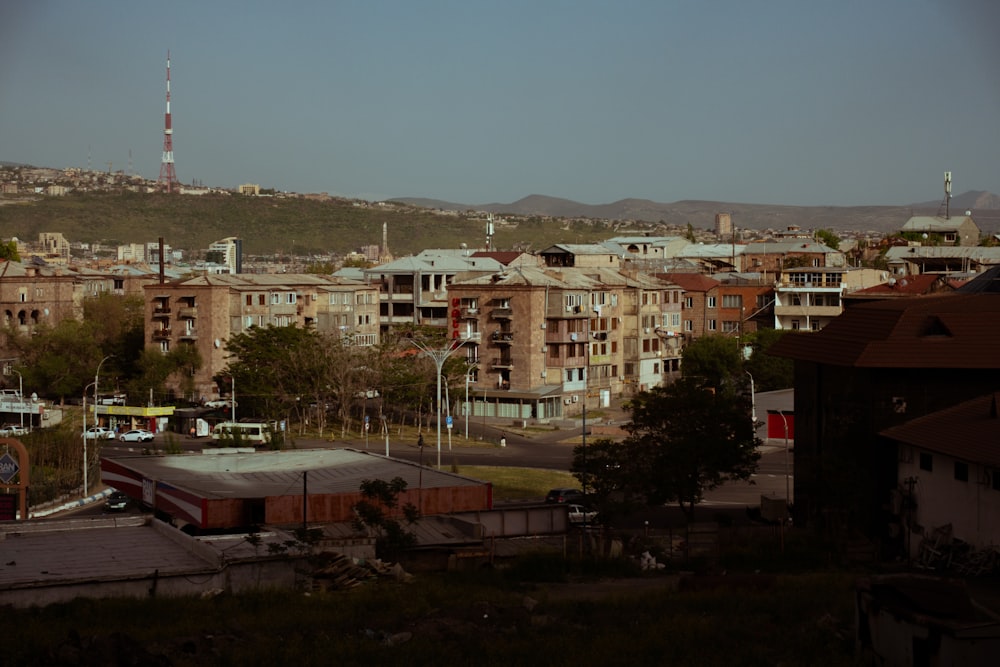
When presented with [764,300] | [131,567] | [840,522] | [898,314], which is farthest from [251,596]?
[764,300]

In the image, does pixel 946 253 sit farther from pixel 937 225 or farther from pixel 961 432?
pixel 961 432

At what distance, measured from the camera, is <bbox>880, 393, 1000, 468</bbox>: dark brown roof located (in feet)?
94.3

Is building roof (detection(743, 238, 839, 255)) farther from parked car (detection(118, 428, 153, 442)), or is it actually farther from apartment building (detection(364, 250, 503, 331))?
parked car (detection(118, 428, 153, 442))

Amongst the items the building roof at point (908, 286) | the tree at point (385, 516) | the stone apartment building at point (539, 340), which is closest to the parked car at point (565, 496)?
the tree at point (385, 516)

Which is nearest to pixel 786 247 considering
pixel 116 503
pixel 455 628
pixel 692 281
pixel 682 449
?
pixel 692 281

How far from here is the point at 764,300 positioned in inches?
3740

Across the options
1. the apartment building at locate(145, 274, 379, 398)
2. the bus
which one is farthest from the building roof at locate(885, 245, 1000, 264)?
the bus

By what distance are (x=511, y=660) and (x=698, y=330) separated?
78.6 meters

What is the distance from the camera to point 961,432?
30.3 meters

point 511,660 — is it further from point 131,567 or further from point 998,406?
point 998,406

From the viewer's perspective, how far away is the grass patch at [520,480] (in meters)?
47.1

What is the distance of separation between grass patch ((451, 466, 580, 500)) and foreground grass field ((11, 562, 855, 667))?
20.7 m

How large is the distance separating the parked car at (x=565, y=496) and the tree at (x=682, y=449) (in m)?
3.55

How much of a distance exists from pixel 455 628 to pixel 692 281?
7761cm
